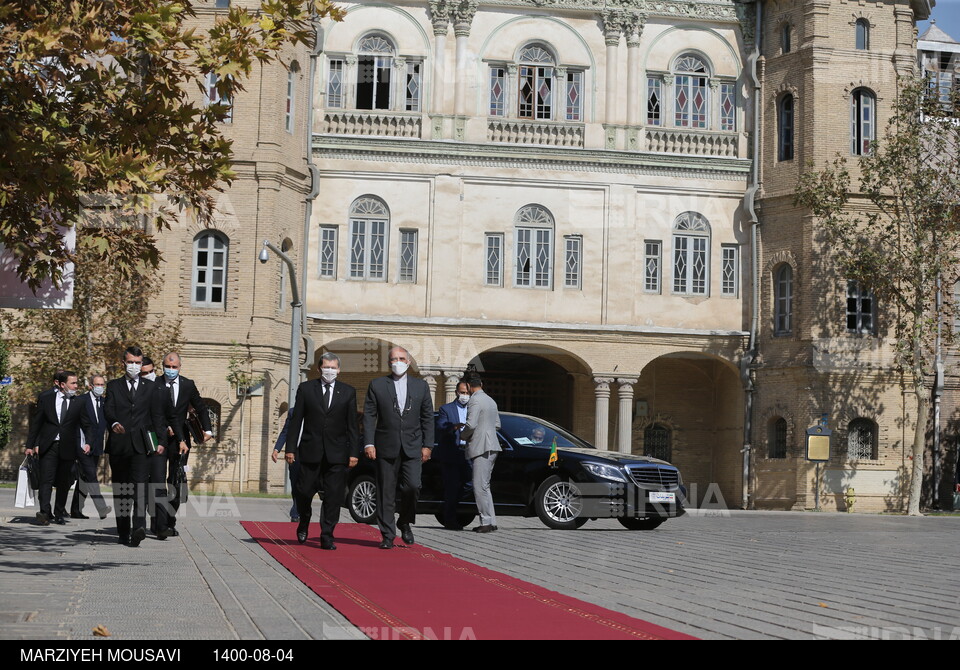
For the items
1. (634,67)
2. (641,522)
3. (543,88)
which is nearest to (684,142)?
(634,67)

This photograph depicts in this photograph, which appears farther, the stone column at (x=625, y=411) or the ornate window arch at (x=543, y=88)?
the ornate window arch at (x=543, y=88)

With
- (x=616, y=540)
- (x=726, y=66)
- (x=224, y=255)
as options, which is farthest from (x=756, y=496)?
(x=616, y=540)

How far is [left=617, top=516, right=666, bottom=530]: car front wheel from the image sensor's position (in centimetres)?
1994

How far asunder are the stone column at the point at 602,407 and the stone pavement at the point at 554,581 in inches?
735

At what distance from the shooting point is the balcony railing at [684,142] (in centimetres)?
3947

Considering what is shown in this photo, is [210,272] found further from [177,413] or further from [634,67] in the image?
[177,413]

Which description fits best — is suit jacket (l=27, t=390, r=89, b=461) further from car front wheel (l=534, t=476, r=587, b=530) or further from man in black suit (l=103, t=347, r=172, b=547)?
car front wheel (l=534, t=476, r=587, b=530)

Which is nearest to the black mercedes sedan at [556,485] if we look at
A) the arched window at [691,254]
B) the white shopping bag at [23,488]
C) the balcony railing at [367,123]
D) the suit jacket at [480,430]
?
the suit jacket at [480,430]

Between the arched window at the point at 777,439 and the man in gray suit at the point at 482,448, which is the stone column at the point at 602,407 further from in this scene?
the man in gray suit at the point at 482,448

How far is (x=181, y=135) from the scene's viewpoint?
12.6 metres

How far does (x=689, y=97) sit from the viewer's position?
131 feet

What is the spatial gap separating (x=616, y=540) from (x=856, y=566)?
12.8 feet

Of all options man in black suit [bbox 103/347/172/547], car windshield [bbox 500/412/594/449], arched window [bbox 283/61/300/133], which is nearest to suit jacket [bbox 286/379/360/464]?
man in black suit [bbox 103/347/172/547]

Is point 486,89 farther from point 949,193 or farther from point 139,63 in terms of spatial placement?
point 139,63
